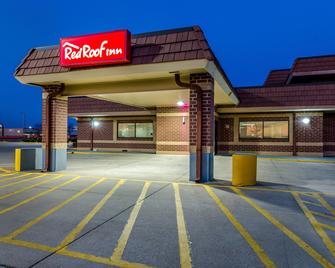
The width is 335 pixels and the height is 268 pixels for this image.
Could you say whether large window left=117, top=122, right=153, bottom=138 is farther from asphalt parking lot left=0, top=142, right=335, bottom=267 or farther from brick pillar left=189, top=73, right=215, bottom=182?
asphalt parking lot left=0, top=142, right=335, bottom=267

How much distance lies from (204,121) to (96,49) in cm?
431

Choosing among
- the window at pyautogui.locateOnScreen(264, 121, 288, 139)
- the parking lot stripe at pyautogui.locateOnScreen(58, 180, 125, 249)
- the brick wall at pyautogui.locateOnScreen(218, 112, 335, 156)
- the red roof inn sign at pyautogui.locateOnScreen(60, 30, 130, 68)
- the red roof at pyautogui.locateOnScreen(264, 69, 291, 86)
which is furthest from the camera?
the red roof at pyautogui.locateOnScreen(264, 69, 291, 86)

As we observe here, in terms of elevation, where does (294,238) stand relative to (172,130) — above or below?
below

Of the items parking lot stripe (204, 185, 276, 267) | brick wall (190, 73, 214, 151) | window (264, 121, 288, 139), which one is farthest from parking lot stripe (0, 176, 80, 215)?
window (264, 121, 288, 139)

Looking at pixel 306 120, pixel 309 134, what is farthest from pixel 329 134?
pixel 306 120

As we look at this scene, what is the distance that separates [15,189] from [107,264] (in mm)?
5690

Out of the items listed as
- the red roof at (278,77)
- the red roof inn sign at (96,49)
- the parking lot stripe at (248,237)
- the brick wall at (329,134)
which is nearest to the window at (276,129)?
the brick wall at (329,134)

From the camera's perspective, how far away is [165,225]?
500cm

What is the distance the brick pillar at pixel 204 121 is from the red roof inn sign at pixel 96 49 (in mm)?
2524

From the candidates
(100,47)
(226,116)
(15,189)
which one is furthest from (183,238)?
(226,116)

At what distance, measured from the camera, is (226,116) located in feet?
71.6

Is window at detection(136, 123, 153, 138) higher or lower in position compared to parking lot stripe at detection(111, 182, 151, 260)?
higher

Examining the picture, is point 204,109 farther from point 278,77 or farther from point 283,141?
point 278,77

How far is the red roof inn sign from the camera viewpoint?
28.6 feet
